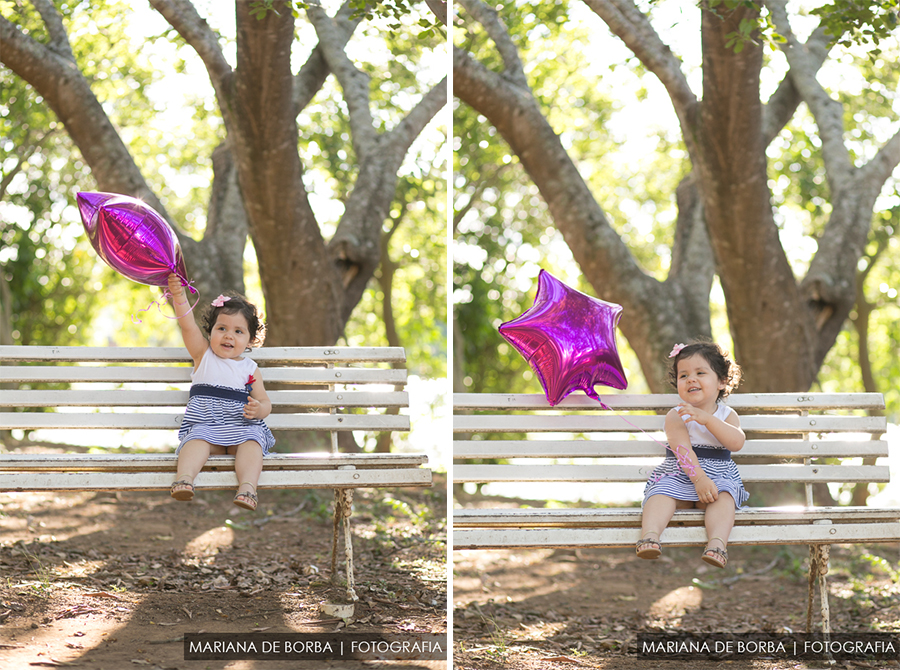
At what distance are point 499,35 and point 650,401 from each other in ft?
9.38

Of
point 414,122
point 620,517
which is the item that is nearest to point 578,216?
point 414,122

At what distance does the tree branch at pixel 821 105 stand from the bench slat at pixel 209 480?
14.0ft

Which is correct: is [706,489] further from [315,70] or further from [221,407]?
[315,70]

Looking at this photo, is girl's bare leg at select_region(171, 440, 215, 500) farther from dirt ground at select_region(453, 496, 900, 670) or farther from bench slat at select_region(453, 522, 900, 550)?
dirt ground at select_region(453, 496, 900, 670)

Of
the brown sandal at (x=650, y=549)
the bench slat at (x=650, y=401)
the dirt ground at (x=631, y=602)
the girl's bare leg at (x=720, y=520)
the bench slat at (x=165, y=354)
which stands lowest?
the dirt ground at (x=631, y=602)

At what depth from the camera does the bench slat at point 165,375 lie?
11.9ft

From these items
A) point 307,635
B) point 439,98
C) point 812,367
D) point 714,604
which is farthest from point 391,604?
point 439,98

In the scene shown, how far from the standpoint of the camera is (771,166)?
8.15m

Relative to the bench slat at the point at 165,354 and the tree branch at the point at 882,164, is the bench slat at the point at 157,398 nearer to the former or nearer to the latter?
the bench slat at the point at 165,354

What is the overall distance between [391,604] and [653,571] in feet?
6.83

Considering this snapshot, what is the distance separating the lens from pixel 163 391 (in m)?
3.66

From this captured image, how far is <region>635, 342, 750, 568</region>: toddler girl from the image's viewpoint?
→ 3.02m

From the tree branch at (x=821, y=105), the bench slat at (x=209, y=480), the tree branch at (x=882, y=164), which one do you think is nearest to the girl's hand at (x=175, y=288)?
the bench slat at (x=209, y=480)

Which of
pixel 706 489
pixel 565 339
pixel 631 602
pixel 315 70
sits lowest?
pixel 631 602
